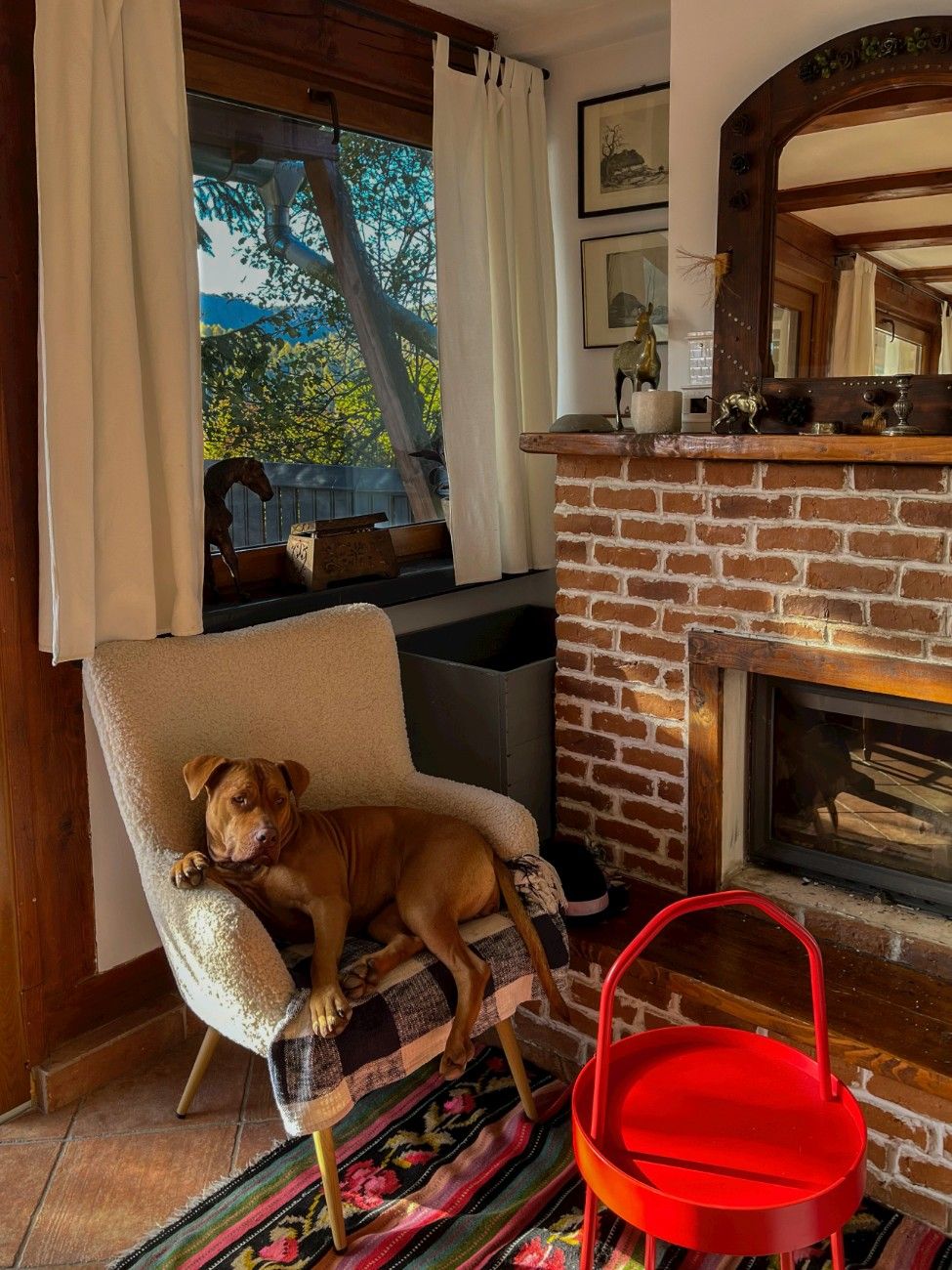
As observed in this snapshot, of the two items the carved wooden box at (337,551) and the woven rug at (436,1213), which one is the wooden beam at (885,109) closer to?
the carved wooden box at (337,551)

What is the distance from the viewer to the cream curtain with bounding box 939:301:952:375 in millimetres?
2131

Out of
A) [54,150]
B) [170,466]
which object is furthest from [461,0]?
[170,466]

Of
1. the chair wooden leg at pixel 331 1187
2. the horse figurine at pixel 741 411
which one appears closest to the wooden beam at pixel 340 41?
the horse figurine at pixel 741 411

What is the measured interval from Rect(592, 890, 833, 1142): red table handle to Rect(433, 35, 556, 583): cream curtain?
5.45ft

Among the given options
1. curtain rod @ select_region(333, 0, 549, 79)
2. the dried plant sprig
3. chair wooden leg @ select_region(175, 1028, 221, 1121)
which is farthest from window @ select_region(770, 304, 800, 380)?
chair wooden leg @ select_region(175, 1028, 221, 1121)

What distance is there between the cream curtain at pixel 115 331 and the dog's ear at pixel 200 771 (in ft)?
1.18

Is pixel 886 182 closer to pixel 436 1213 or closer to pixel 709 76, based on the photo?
pixel 709 76

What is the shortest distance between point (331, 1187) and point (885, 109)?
2.22m

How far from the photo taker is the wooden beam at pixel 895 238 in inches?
83.6

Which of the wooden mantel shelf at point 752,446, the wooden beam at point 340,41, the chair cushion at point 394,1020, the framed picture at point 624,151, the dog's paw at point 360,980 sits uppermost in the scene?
the wooden beam at point 340,41

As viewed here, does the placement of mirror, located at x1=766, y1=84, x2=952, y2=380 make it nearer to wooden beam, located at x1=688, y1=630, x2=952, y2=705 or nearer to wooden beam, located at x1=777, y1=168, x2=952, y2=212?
wooden beam, located at x1=777, y1=168, x2=952, y2=212

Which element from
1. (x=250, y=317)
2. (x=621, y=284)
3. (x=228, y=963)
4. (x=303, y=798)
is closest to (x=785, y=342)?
(x=621, y=284)

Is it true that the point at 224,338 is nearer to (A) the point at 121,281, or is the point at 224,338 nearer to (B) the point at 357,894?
(A) the point at 121,281

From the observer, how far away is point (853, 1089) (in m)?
2.01
